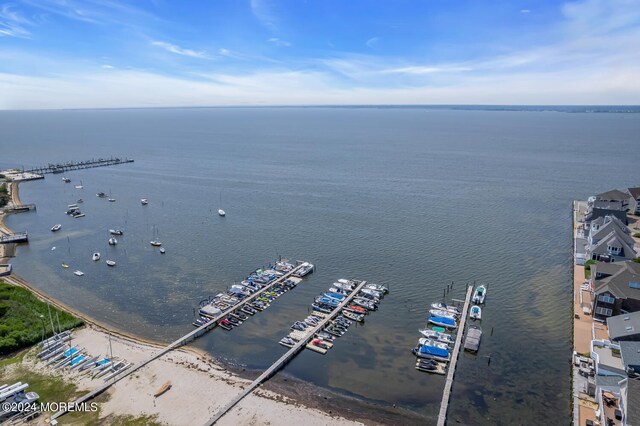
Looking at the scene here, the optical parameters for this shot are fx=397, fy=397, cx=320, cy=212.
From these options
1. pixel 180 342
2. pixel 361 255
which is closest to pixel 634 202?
pixel 361 255

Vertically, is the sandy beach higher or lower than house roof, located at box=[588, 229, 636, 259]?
lower

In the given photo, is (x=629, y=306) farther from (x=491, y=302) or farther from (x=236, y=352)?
(x=236, y=352)

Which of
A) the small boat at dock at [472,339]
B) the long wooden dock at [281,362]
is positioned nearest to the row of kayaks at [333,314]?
the long wooden dock at [281,362]

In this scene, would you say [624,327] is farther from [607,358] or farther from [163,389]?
[163,389]

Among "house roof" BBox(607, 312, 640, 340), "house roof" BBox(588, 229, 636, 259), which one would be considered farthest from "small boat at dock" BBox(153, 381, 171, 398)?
"house roof" BBox(588, 229, 636, 259)

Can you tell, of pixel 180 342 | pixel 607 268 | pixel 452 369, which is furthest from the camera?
pixel 607 268

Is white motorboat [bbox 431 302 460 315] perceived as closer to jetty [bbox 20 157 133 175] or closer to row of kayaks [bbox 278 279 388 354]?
row of kayaks [bbox 278 279 388 354]
